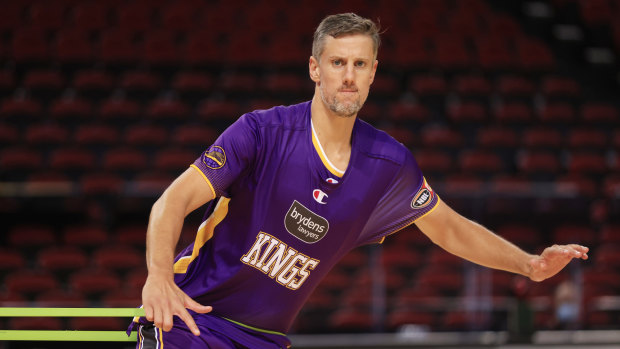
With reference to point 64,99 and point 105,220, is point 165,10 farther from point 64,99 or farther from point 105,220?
point 105,220

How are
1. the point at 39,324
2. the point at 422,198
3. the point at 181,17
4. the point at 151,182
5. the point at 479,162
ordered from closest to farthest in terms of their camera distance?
the point at 422,198 → the point at 39,324 → the point at 151,182 → the point at 479,162 → the point at 181,17

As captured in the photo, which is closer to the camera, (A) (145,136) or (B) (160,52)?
(A) (145,136)

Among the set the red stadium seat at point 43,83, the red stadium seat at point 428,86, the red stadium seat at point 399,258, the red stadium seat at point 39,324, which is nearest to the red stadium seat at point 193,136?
the red stadium seat at point 43,83

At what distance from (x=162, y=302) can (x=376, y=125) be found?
8.71 m

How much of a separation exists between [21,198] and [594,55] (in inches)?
420

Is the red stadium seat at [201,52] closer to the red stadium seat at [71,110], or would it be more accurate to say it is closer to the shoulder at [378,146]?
the red stadium seat at [71,110]

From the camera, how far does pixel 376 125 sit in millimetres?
10797

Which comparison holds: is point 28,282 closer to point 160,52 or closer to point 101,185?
point 101,185

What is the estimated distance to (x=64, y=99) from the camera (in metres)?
11.2

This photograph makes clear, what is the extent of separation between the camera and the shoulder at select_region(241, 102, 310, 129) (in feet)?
9.62

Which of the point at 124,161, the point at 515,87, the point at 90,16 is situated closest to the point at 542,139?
the point at 515,87

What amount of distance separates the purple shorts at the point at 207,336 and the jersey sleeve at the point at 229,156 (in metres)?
0.53

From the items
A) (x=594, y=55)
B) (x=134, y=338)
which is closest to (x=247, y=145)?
(x=134, y=338)

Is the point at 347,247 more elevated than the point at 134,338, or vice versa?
the point at 347,247
